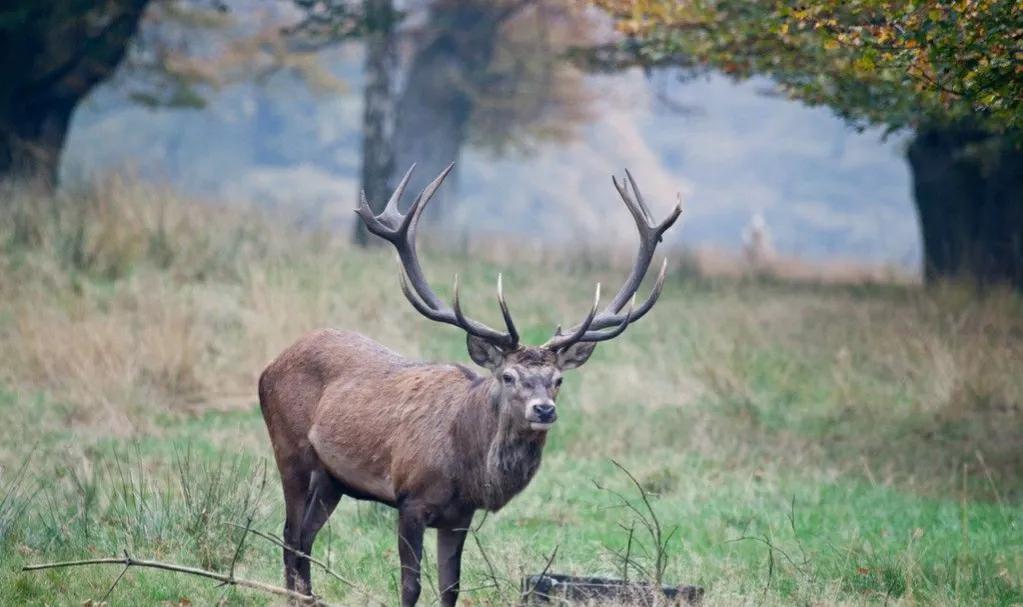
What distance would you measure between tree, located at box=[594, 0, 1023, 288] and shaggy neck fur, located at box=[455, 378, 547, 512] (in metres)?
3.00

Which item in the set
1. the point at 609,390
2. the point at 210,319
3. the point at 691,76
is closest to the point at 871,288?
the point at 691,76

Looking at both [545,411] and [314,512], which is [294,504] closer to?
[314,512]

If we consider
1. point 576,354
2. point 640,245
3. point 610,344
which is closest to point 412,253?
point 576,354

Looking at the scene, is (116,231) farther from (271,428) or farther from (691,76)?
(271,428)

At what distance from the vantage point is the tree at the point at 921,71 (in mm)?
8086

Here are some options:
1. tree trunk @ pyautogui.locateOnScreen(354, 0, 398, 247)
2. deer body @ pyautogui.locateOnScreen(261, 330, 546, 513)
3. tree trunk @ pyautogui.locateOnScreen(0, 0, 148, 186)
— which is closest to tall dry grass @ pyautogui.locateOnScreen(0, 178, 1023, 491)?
tree trunk @ pyautogui.locateOnScreen(0, 0, 148, 186)

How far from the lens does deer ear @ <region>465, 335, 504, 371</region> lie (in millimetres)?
7070

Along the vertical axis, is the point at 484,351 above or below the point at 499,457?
above

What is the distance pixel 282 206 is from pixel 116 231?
12.1ft

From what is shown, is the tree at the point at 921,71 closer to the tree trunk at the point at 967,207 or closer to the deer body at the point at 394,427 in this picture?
the tree trunk at the point at 967,207

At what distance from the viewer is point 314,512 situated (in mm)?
7492

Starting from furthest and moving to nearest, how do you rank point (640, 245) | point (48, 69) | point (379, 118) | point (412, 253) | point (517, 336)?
point (379, 118) → point (48, 69) → point (412, 253) → point (640, 245) → point (517, 336)

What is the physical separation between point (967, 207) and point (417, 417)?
13.2 meters

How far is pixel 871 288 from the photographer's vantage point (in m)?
19.1
